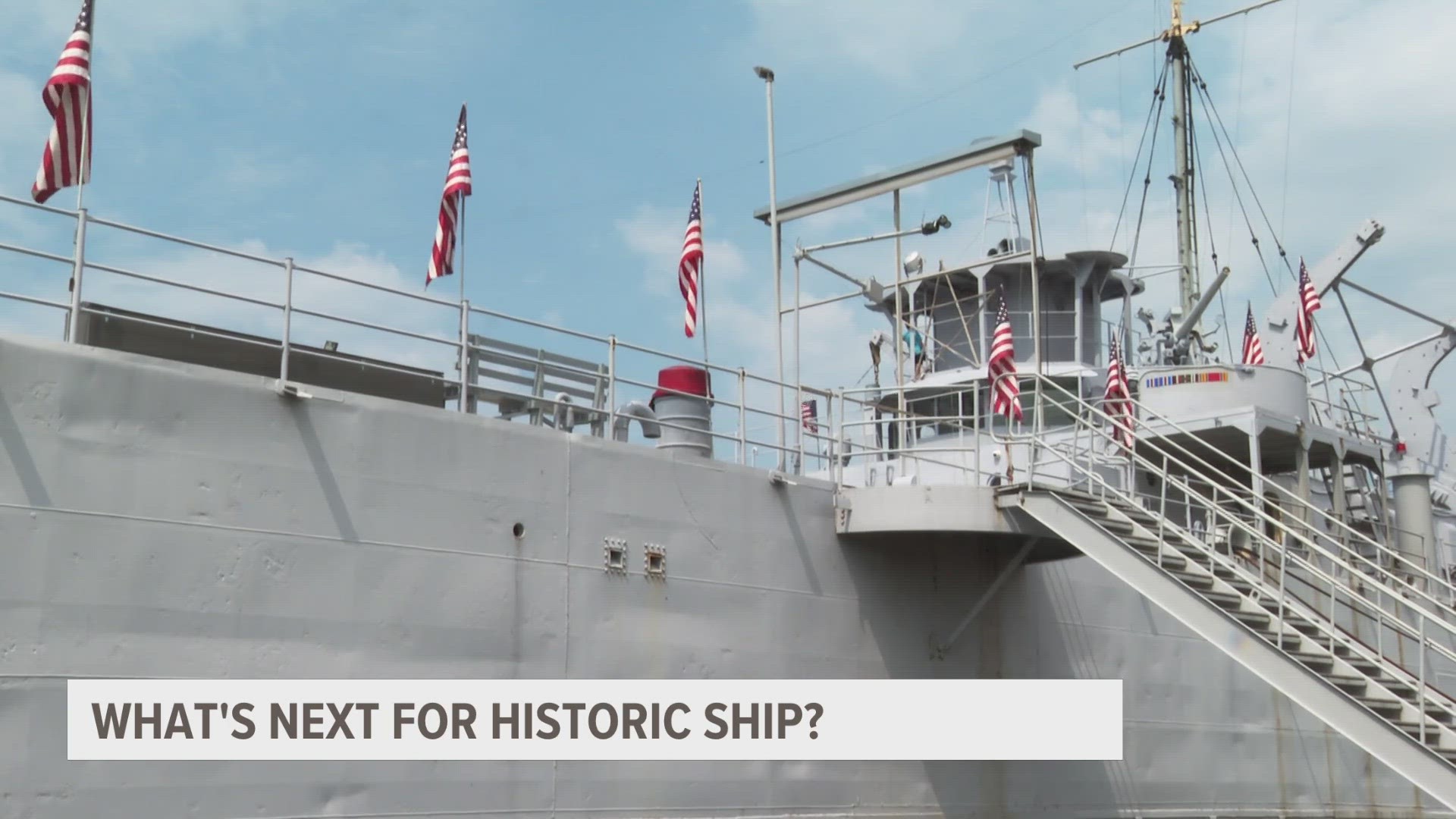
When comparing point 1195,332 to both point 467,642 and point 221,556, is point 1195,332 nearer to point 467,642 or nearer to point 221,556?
point 467,642

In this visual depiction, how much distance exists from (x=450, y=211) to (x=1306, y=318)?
15271mm

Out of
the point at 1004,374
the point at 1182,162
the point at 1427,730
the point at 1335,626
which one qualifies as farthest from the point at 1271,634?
the point at 1182,162

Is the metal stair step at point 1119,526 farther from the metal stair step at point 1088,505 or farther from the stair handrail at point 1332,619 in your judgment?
the stair handrail at point 1332,619

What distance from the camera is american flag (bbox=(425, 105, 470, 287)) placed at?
44.9ft

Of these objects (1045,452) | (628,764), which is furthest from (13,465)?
(1045,452)

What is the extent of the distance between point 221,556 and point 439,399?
273 centimetres

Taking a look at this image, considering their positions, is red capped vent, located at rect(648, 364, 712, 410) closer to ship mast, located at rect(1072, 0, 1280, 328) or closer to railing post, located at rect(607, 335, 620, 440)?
railing post, located at rect(607, 335, 620, 440)

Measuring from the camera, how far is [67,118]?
1072 centimetres

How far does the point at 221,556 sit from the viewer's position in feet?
34.3

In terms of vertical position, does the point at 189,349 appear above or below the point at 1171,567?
above

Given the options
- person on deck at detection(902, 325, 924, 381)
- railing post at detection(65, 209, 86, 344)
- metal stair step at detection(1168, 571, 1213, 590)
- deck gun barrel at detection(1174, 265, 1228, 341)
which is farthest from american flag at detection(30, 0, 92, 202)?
deck gun barrel at detection(1174, 265, 1228, 341)

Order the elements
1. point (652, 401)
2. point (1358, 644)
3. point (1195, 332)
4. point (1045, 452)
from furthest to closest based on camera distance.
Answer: point (1195, 332) → point (1045, 452) → point (652, 401) → point (1358, 644)

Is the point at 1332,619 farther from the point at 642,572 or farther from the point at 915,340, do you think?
the point at 915,340
